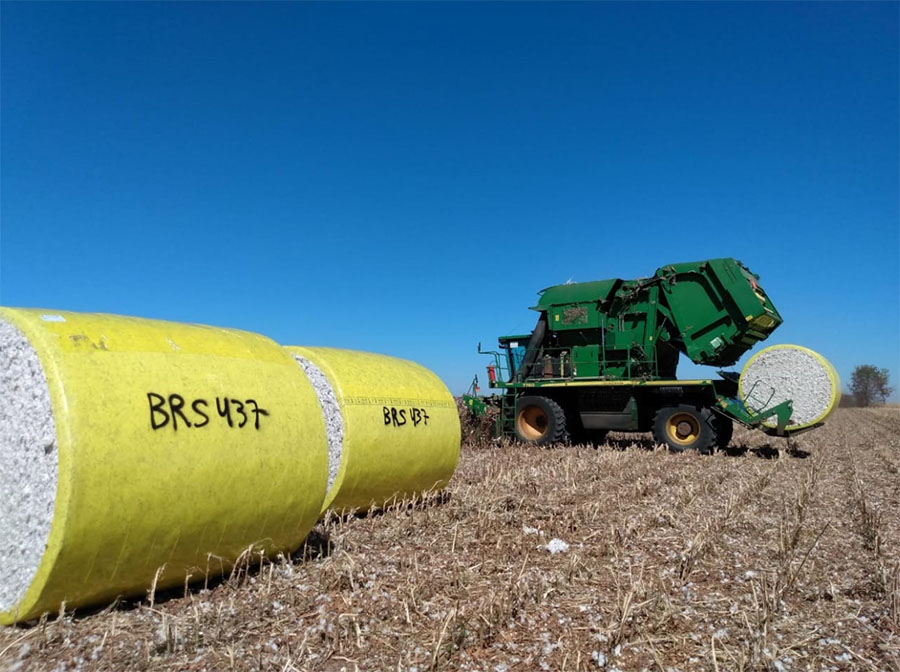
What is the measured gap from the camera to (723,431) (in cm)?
1154

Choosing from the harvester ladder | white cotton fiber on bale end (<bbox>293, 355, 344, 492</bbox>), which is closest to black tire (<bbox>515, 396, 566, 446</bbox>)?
the harvester ladder

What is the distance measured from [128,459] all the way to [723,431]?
10.8 m

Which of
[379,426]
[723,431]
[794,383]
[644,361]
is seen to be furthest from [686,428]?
[379,426]

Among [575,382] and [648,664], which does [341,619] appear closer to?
[648,664]

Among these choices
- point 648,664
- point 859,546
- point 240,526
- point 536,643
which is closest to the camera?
point 648,664

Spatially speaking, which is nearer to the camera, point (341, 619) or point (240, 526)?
point (341, 619)

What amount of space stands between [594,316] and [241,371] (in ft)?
32.6

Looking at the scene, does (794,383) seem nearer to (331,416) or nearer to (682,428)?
(682,428)

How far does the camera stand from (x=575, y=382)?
12.4 meters

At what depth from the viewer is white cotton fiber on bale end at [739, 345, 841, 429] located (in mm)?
11250

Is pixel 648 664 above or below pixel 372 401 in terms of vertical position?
below

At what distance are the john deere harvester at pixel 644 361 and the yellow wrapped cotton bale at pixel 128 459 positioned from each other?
30.0 feet

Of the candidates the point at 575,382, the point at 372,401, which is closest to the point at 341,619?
the point at 372,401

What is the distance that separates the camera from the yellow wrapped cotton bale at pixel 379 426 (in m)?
4.94
